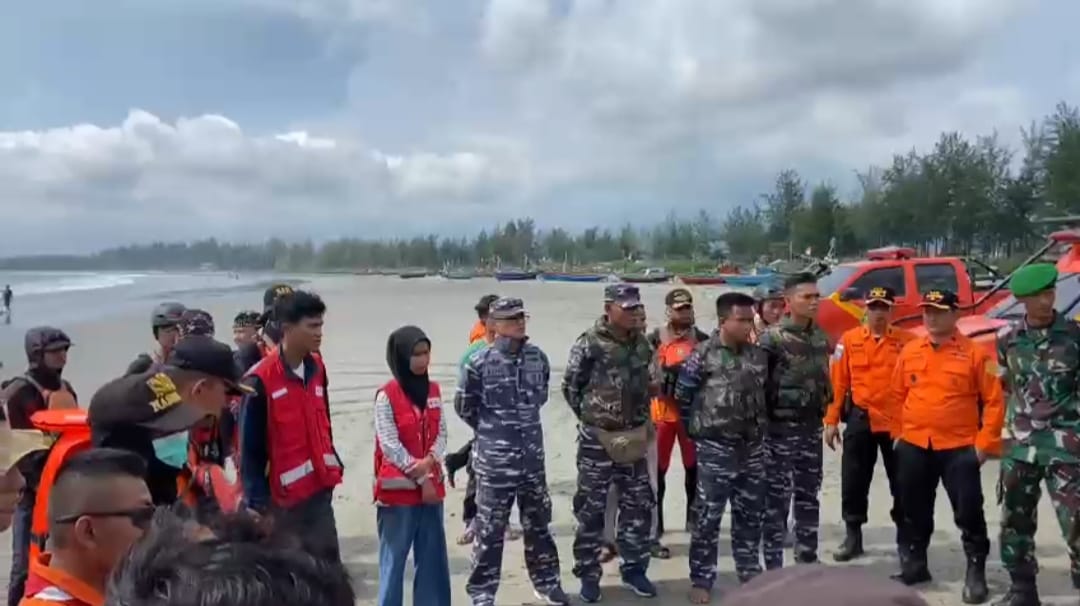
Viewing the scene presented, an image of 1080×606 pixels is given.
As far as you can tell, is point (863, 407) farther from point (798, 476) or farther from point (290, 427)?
point (290, 427)

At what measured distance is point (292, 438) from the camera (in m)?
4.05

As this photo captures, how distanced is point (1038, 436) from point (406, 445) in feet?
11.3

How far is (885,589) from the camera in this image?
1.14 metres

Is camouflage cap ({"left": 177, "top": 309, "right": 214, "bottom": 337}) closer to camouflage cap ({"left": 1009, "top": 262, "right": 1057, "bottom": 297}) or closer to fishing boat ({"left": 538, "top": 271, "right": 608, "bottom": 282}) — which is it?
camouflage cap ({"left": 1009, "top": 262, "right": 1057, "bottom": 297})

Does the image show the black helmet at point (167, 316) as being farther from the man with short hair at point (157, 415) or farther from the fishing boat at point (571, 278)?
the fishing boat at point (571, 278)

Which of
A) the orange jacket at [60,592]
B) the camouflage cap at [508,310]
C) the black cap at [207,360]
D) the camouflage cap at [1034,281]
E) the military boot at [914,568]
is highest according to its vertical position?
the camouflage cap at [1034,281]

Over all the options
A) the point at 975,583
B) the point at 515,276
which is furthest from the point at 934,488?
the point at 515,276

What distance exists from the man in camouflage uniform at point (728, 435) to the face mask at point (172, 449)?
3162mm

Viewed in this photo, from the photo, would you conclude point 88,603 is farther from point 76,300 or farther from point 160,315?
point 76,300

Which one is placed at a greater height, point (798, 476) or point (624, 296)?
point (624, 296)

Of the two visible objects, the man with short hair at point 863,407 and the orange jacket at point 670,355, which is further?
the orange jacket at point 670,355

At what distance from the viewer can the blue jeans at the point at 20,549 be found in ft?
12.7

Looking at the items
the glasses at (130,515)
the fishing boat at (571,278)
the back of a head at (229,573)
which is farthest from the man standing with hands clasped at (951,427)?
the fishing boat at (571,278)

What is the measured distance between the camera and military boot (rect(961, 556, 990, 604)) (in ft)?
16.8
